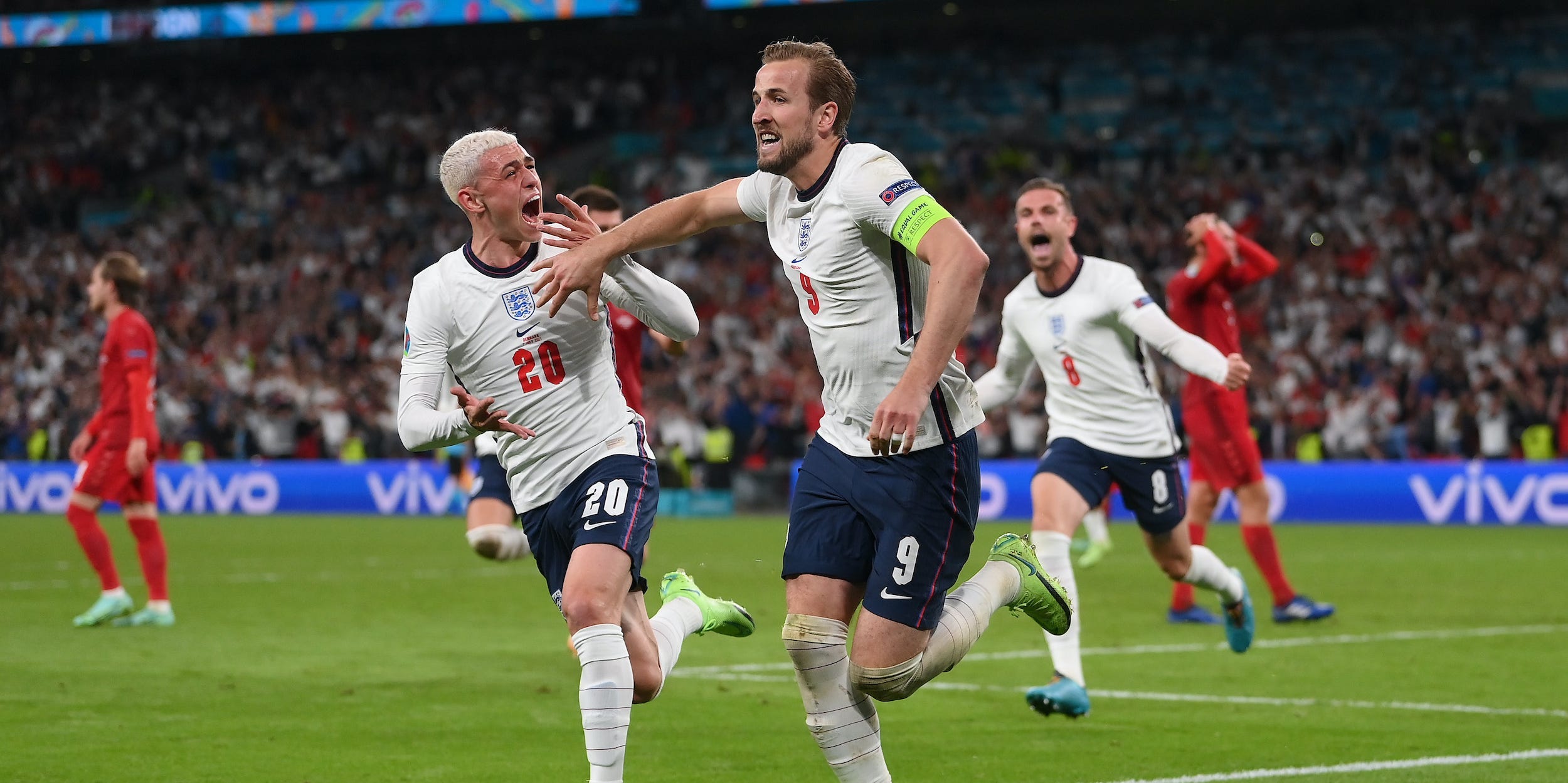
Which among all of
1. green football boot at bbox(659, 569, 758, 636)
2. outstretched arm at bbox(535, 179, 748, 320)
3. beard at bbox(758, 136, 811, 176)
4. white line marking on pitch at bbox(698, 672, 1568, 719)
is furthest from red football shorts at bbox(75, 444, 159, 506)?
beard at bbox(758, 136, 811, 176)

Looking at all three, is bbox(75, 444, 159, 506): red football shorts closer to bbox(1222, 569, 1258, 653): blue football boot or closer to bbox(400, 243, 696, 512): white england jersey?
bbox(400, 243, 696, 512): white england jersey

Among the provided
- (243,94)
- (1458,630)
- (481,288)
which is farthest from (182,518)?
(481,288)

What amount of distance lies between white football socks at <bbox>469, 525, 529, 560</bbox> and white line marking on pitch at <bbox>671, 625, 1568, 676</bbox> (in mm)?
1079

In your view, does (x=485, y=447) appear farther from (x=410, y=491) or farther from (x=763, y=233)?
(x=763, y=233)

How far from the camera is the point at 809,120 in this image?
16.9 ft

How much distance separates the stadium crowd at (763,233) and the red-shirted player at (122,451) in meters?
14.4

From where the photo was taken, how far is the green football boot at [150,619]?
1180 cm

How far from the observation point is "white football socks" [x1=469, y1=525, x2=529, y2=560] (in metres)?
9.50

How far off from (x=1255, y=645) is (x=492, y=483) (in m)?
4.48

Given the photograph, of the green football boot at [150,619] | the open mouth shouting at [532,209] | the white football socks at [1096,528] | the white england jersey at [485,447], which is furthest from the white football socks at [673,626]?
the white football socks at [1096,528]

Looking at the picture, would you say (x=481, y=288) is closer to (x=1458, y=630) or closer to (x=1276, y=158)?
(x=1458, y=630)

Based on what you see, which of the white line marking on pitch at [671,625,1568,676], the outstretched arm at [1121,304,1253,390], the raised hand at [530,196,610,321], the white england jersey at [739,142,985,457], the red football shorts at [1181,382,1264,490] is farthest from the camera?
the red football shorts at [1181,382,1264,490]

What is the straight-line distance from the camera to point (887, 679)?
5258 millimetres

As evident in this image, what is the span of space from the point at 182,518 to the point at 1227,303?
18782mm
